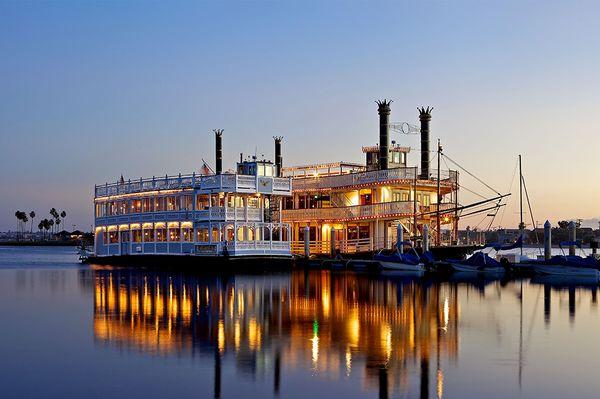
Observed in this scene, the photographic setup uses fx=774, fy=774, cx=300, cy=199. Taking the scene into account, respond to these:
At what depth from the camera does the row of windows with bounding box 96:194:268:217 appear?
68.1 m

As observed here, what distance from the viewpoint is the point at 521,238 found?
209 feet

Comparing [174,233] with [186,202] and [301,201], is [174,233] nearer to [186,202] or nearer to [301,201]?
[186,202]

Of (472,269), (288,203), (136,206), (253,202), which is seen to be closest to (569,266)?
(472,269)

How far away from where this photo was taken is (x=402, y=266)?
196 feet

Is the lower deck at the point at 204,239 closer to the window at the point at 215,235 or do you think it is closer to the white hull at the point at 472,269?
the window at the point at 215,235

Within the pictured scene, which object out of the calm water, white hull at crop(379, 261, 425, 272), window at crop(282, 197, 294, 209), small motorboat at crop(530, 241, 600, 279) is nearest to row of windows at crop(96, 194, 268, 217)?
window at crop(282, 197, 294, 209)

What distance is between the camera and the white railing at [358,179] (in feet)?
228

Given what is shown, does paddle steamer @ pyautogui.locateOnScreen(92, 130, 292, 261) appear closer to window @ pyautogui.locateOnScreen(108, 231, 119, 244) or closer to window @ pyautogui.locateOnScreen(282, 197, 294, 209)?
window @ pyautogui.locateOnScreen(108, 231, 119, 244)

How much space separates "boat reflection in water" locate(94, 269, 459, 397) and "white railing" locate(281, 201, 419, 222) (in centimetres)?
2417

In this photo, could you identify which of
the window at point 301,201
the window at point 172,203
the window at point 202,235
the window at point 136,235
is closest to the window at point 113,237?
the window at point 136,235

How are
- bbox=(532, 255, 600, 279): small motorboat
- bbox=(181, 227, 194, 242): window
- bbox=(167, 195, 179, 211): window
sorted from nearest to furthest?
1. bbox=(532, 255, 600, 279): small motorboat
2. bbox=(181, 227, 194, 242): window
3. bbox=(167, 195, 179, 211): window

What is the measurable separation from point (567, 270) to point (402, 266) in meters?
12.2

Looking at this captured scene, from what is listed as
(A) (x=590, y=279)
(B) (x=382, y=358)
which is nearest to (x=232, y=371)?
(B) (x=382, y=358)

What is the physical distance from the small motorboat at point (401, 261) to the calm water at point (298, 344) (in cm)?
1798
